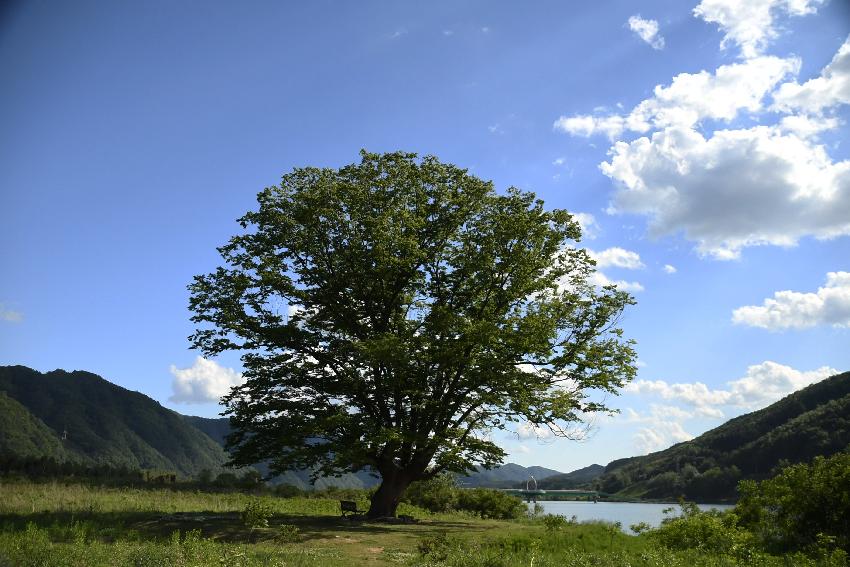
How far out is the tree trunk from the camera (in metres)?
25.2

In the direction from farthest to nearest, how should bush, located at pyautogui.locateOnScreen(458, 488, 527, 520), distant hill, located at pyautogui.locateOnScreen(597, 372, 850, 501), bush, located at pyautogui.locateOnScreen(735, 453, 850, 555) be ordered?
distant hill, located at pyautogui.locateOnScreen(597, 372, 850, 501)
bush, located at pyautogui.locateOnScreen(458, 488, 527, 520)
bush, located at pyautogui.locateOnScreen(735, 453, 850, 555)

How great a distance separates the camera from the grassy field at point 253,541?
39.0 ft

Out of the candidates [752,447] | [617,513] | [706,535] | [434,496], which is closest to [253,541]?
[706,535]

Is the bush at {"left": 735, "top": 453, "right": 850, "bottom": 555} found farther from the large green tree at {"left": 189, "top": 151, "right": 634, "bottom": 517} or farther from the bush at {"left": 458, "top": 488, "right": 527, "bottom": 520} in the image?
the bush at {"left": 458, "top": 488, "right": 527, "bottom": 520}

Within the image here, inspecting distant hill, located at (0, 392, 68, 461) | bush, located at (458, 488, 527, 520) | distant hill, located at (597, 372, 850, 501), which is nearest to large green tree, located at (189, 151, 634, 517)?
bush, located at (458, 488, 527, 520)

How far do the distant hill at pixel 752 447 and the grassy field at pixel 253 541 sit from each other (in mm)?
59354

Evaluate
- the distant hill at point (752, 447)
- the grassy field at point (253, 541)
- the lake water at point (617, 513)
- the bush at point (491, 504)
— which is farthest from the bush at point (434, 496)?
the distant hill at point (752, 447)

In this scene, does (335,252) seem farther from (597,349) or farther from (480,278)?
(597,349)

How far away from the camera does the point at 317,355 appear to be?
25.0 meters

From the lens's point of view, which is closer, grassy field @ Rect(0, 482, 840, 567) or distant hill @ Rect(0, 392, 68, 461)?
grassy field @ Rect(0, 482, 840, 567)

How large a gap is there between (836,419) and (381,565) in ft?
270

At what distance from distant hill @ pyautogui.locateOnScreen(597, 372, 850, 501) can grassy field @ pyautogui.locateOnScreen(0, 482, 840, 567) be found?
5935cm

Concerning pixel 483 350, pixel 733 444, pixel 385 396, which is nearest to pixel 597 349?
pixel 483 350

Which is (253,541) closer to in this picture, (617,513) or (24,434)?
(617,513)
